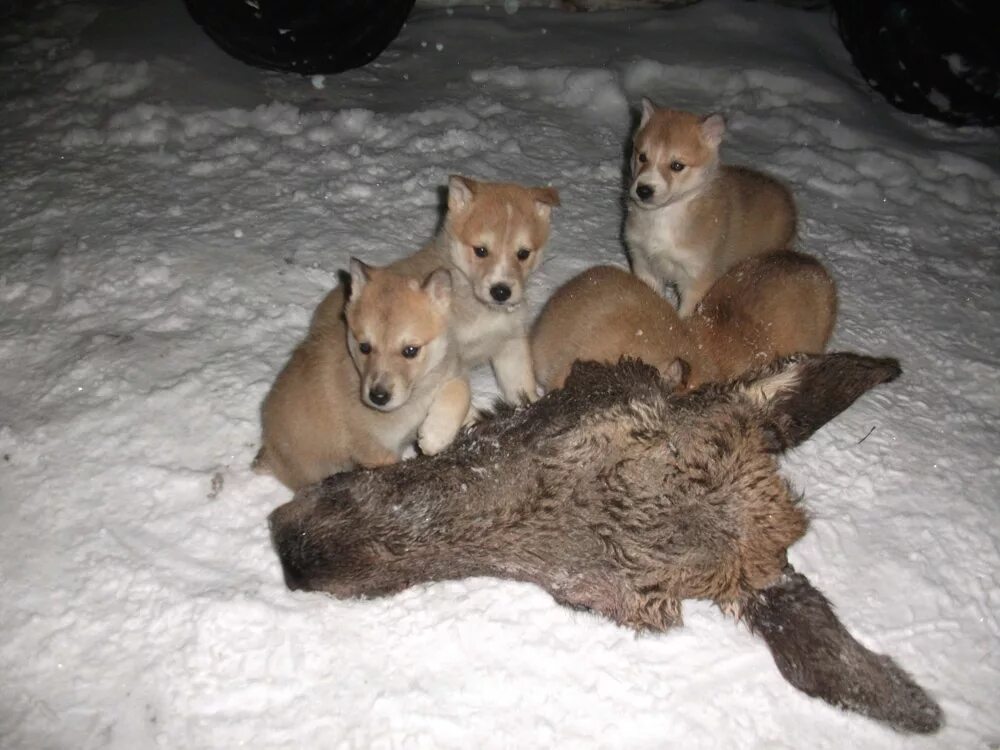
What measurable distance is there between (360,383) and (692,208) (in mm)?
2547

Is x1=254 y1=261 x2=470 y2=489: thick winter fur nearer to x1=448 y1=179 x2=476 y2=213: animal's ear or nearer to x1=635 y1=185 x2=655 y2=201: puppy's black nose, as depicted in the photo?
x1=448 y1=179 x2=476 y2=213: animal's ear

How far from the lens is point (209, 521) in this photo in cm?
298

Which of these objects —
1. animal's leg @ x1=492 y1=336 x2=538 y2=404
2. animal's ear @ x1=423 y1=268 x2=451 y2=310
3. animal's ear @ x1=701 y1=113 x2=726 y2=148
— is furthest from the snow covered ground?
animal's ear @ x1=701 y1=113 x2=726 y2=148

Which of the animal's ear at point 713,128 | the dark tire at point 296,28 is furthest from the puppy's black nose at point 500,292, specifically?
the dark tire at point 296,28

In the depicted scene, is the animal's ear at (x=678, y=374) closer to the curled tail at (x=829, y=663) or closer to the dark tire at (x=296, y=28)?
the curled tail at (x=829, y=663)

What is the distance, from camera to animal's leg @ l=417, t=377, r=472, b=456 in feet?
10.6

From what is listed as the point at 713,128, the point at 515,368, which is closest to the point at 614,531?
the point at 515,368

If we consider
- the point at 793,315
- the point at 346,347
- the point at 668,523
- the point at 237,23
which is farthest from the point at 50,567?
the point at 237,23

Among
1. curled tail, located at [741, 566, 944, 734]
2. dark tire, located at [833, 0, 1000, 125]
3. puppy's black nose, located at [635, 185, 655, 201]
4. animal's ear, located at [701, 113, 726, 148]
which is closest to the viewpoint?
curled tail, located at [741, 566, 944, 734]

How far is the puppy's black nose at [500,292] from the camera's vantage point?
3363 mm

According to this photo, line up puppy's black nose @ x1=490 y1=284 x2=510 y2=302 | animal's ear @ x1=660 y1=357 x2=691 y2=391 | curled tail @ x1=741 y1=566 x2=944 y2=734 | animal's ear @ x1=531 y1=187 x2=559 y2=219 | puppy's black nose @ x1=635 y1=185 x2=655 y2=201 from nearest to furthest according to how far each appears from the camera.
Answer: curled tail @ x1=741 y1=566 x2=944 y2=734 < animal's ear @ x1=660 y1=357 x2=691 y2=391 < puppy's black nose @ x1=490 y1=284 x2=510 y2=302 < animal's ear @ x1=531 y1=187 x2=559 y2=219 < puppy's black nose @ x1=635 y1=185 x2=655 y2=201

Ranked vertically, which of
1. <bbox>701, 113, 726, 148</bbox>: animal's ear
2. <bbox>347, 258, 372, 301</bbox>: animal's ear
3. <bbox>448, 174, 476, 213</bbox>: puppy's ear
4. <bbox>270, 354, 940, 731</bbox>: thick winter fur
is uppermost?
<bbox>701, 113, 726, 148</bbox>: animal's ear

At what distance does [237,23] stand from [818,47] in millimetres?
5893

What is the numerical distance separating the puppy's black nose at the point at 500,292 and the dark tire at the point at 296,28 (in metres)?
3.66
